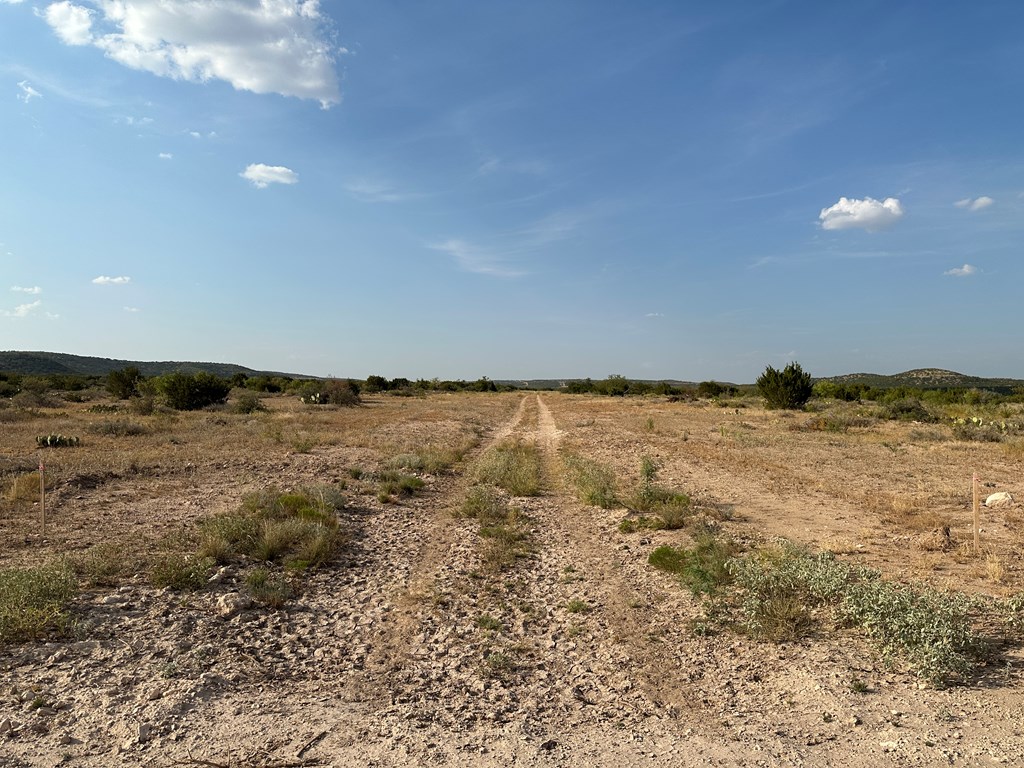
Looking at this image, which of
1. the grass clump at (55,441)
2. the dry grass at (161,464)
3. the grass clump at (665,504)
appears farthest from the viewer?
the grass clump at (55,441)

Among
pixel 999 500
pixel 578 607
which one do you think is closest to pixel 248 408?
pixel 578 607

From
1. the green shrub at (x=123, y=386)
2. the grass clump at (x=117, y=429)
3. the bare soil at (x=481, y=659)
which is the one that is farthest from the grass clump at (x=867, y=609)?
the green shrub at (x=123, y=386)

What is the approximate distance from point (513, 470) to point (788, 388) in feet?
108

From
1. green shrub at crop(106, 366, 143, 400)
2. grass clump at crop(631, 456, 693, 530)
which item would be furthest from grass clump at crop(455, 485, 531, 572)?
green shrub at crop(106, 366, 143, 400)

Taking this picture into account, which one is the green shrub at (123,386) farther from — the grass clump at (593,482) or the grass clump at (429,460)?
the grass clump at (593,482)

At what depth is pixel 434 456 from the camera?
1850 cm

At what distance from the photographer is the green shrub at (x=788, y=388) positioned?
42.0 meters

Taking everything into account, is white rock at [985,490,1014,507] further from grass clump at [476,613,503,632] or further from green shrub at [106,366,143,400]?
green shrub at [106,366,143,400]

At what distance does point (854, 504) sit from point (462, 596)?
9.13m

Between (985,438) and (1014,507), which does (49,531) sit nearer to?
(1014,507)

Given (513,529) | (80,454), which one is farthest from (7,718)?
(80,454)

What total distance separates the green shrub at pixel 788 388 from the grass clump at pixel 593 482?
29497 millimetres

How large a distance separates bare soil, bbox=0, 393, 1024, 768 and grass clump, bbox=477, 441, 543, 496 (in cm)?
138

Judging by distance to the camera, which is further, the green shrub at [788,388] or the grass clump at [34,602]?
the green shrub at [788,388]
